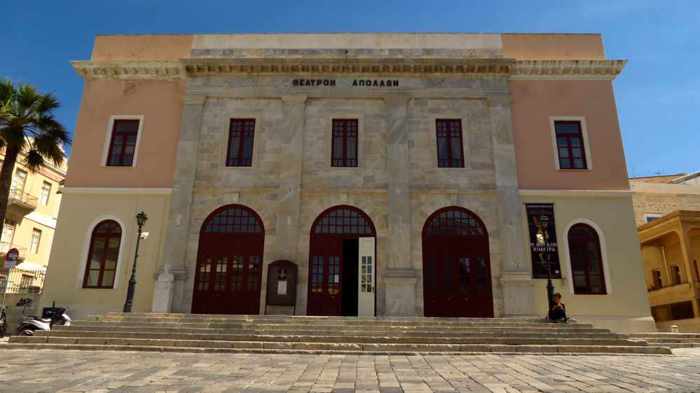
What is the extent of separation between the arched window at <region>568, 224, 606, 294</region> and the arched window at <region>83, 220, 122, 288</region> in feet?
53.4

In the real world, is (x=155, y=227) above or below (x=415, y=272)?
above

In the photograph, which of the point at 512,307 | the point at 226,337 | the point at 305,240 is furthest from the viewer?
the point at 305,240

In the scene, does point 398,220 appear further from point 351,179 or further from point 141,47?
point 141,47

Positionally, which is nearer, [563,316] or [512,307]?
[563,316]

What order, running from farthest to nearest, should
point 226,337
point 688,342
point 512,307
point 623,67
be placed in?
point 623,67 → point 512,307 → point 688,342 → point 226,337

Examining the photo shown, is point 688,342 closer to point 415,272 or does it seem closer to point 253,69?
point 415,272

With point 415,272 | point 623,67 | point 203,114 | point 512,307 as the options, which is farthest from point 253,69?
point 623,67

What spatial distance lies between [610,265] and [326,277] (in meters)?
9.86

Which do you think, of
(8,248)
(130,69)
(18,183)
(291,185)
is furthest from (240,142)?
(8,248)

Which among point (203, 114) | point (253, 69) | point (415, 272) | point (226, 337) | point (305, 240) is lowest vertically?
point (226, 337)

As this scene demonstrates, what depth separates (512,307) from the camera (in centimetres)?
1568

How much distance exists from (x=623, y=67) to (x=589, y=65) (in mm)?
1280

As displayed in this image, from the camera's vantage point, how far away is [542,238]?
16.2 m

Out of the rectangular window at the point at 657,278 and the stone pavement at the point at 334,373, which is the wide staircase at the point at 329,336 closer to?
the stone pavement at the point at 334,373
